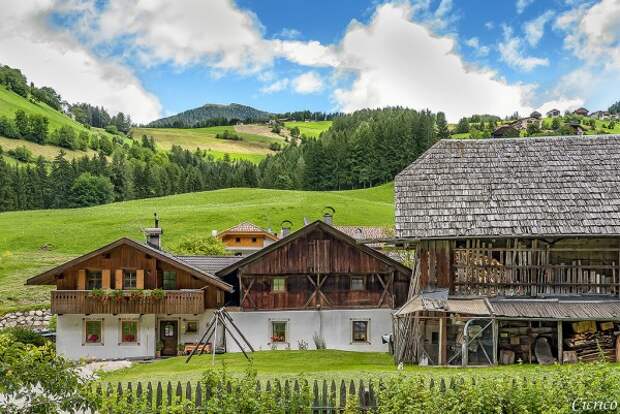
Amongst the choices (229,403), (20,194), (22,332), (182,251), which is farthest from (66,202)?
(229,403)

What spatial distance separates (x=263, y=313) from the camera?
113 feet

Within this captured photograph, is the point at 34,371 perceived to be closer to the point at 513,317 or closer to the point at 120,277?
the point at 513,317

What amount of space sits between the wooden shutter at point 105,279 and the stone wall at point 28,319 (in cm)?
1162

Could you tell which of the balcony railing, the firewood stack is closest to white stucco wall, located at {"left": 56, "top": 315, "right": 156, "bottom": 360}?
the balcony railing

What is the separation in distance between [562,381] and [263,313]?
22781 mm

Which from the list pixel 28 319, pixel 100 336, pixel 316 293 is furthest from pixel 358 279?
pixel 28 319

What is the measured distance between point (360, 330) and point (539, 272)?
11.9 meters

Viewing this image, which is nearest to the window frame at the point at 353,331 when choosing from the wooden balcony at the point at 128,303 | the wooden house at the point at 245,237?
the wooden balcony at the point at 128,303

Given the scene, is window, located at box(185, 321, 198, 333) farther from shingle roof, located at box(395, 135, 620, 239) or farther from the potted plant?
shingle roof, located at box(395, 135, 620, 239)

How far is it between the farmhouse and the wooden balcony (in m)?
0.32

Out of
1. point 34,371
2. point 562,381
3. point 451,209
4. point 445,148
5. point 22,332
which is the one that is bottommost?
point 22,332

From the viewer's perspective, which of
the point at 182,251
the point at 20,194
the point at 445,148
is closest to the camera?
the point at 445,148

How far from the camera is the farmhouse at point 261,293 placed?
34.0 metres

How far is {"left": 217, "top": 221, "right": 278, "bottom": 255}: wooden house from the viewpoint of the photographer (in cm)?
6191
